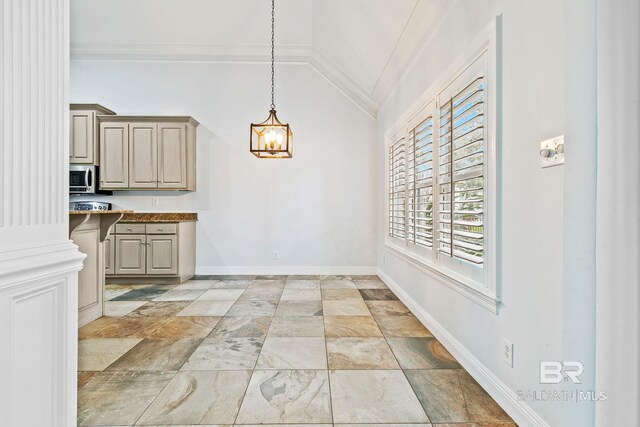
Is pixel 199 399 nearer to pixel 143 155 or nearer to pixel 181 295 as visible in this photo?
pixel 181 295

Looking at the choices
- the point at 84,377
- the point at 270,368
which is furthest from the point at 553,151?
the point at 84,377

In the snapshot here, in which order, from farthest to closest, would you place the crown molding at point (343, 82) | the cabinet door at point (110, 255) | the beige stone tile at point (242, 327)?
the crown molding at point (343, 82)
the cabinet door at point (110, 255)
the beige stone tile at point (242, 327)

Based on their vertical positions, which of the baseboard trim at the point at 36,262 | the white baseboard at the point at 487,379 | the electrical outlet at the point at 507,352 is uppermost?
the baseboard trim at the point at 36,262

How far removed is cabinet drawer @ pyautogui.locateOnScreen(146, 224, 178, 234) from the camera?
4.61m

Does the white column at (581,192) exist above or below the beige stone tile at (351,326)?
above

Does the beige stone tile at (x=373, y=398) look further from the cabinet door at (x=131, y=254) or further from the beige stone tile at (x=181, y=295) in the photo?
the cabinet door at (x=131, y=254)

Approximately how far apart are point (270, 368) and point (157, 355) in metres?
0.90

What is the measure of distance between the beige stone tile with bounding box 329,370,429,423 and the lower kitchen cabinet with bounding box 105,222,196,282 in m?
3.44

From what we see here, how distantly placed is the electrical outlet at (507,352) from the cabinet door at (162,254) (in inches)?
168

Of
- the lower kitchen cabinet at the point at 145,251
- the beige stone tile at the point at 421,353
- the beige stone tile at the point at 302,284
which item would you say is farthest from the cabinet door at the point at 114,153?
the beige stone tile at the point at 421,353

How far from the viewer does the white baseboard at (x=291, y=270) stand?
526cm

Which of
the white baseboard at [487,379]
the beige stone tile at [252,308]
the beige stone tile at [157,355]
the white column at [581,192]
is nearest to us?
the white column at [581,192]

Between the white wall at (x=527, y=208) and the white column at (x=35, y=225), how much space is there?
181 cm

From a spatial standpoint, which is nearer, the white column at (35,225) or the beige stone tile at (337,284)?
the white column at (35,225)
